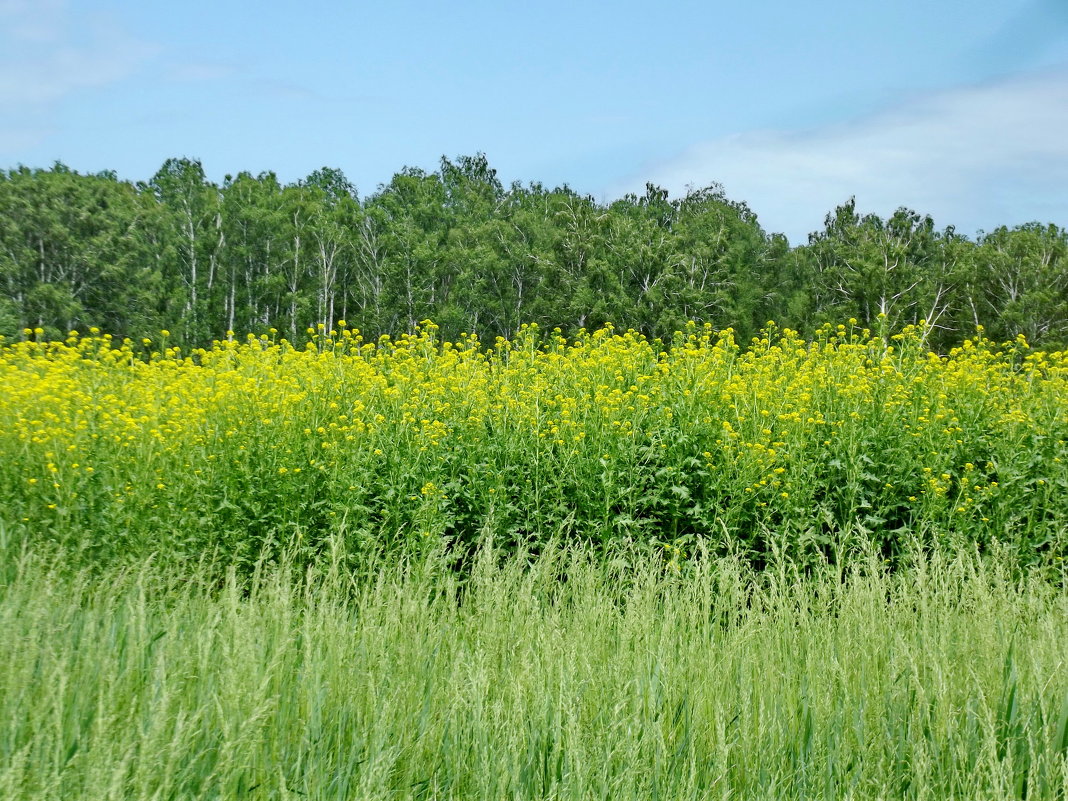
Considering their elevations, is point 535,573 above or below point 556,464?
below

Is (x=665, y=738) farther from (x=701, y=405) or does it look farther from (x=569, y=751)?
(x=701, y=405)

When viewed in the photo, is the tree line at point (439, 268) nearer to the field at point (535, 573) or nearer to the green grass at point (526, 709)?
the field at point (535, 573)

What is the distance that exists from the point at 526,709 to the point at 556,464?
2689 millimetres

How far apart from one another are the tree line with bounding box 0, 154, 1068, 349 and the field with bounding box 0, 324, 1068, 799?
3398cm

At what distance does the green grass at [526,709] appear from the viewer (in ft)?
7.93

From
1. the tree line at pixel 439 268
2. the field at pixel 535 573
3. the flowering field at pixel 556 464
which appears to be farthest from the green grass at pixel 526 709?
the tree line at pixel 439 268

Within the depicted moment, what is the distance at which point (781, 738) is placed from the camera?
2678 millimetres

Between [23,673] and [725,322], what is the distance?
44.4 meters

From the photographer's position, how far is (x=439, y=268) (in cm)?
4697

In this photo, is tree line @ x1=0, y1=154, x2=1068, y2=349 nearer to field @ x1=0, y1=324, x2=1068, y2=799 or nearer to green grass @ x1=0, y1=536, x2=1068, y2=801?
field @ x1=0, y1=324, x2=1068, y2=799

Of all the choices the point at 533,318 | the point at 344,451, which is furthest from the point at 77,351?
the point at 533,318

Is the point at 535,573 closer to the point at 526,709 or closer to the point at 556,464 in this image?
the point at 526,709

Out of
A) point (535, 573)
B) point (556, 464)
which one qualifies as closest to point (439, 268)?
point (556, 464)

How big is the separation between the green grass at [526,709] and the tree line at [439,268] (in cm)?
3698
